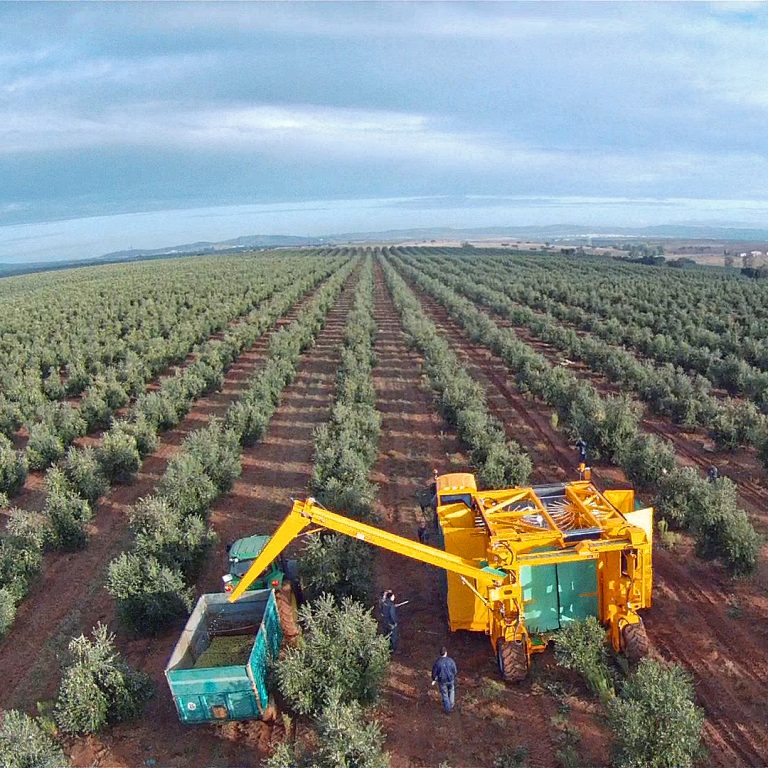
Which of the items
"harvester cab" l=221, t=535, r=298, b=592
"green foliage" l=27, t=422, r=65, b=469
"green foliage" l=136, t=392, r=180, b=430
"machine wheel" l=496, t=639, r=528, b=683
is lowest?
"machine wheel" l=496, t=639, r=528, b=683

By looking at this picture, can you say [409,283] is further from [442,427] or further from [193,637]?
[193,637]

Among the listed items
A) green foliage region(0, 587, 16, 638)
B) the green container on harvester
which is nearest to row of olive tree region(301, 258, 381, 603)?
the green container on harvester

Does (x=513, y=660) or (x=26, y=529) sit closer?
(x=513, y=660)

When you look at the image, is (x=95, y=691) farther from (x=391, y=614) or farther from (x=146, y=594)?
(x=391, y=614)

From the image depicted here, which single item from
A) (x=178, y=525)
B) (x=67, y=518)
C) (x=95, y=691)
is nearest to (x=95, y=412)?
(x=67, y=518)

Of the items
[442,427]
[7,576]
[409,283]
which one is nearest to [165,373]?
[442,427]

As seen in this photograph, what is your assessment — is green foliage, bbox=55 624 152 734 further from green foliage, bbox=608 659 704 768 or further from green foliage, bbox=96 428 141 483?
green foliage, bbox=96 428 141 483
